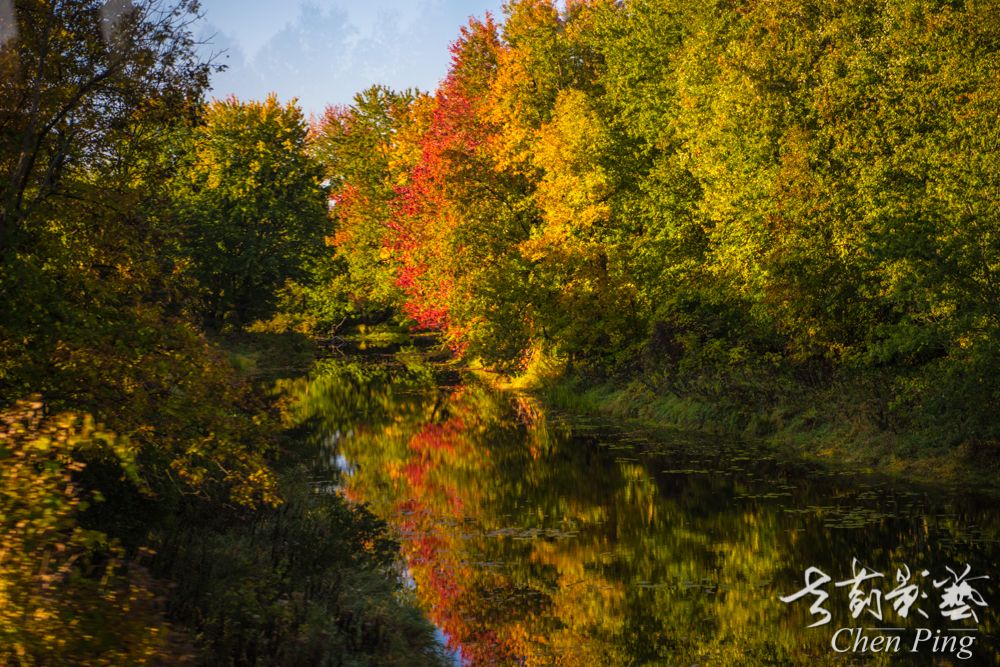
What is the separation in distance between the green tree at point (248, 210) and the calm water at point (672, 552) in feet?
117

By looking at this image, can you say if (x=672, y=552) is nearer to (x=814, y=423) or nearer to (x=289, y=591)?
(x=289, y=591)

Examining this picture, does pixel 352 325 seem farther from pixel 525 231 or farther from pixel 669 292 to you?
pixel 669 292

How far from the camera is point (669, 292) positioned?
93.8 feet

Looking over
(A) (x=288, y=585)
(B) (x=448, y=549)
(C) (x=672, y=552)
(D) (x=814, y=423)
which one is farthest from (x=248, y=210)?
(A) (x=288, y=585)

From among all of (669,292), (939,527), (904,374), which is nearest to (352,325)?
(669,292)

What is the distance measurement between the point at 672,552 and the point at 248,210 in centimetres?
4964

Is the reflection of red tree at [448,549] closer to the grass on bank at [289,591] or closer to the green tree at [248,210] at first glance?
the grass on bank at [289,591]

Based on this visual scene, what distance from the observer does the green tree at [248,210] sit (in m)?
57.2

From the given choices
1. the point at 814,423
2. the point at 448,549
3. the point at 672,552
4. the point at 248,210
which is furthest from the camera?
the point at 248,210

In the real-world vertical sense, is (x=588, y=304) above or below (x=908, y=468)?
above

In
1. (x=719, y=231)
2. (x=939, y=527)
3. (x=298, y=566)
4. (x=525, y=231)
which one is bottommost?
(x=939, y=527)

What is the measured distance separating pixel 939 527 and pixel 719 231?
12.1 m

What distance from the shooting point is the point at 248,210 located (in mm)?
58562

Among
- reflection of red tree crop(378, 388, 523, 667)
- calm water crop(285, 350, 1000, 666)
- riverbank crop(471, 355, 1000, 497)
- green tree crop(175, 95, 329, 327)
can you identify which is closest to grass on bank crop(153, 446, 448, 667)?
reflection of red tree crop(378, 388, 523, 667)
